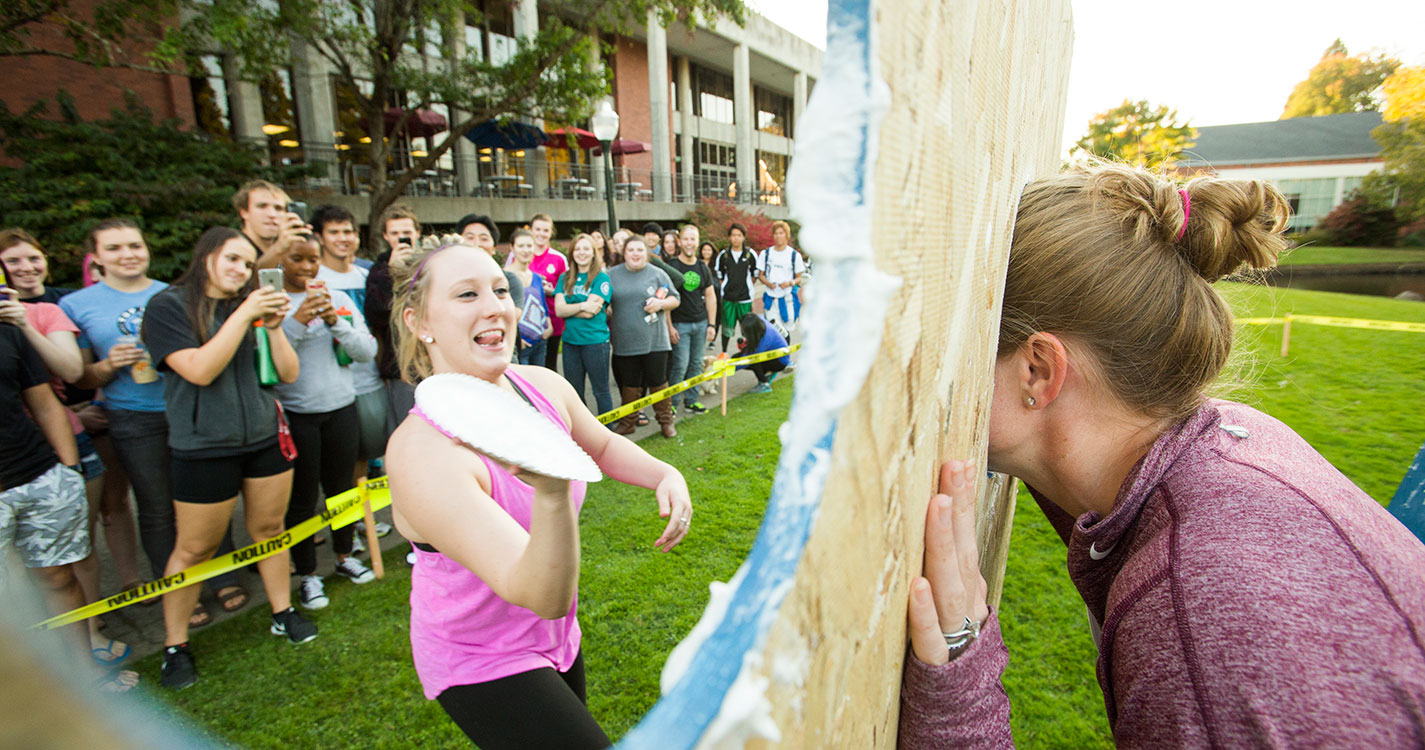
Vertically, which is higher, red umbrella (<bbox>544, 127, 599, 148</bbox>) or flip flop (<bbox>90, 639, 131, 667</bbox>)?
red umbrella (<bbox>544, 127, 599, 148</bbox>)

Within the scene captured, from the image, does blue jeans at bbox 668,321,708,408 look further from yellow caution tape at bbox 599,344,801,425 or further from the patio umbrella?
the patio umbrella

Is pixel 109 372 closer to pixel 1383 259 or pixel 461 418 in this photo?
pixel 461 418

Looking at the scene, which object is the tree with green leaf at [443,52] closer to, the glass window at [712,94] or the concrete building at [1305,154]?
the glass window at [712,94]

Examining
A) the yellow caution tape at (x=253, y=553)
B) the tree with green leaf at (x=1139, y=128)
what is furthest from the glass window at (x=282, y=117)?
the tree with green leaf at (x=1139, y=128)

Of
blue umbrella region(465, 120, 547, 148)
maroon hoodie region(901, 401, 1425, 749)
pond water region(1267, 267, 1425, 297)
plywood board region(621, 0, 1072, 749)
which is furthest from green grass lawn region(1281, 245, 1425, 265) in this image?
plywood board region(621, 0, 1072, 749)

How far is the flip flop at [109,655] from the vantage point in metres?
3.40

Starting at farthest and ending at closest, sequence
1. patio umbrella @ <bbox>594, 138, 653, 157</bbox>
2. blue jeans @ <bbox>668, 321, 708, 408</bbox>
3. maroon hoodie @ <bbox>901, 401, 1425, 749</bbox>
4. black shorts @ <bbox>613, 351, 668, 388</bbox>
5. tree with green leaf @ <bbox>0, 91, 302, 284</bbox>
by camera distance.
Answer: patio umbrella @ <bbox>594, 138, 653, 157</bbox>
tree with green leaf @ <bbox>0, 91, 302, 284</bbox>
blue jeans @ <bbox>668, 321, 708, 408</bbox>
black shorts @ <bbox>613, 351, 668, 388</bbox>
maroon hoodie @ <bbox>901, 401, 1425, 749</bbox>

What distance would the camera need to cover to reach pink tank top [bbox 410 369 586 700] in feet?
6.19

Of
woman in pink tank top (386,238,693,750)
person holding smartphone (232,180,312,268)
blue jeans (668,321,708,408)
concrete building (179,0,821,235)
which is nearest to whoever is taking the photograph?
woman in pink tank top (386,238,693,750)

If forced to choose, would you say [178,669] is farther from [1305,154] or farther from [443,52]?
[1305,154]

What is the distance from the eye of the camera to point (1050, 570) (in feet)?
14.5

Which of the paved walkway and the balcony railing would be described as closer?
the paved walkway

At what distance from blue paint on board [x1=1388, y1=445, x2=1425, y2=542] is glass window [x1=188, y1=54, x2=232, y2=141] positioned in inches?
821

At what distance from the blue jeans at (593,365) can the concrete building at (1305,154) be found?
2175 inches
